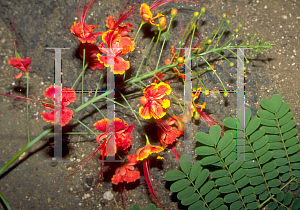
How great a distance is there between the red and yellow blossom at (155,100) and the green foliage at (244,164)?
0.87 ft

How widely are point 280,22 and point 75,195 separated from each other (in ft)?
4.90

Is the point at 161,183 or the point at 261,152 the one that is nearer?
the point at 261,152

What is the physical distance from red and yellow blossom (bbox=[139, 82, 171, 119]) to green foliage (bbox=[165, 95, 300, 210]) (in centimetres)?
26

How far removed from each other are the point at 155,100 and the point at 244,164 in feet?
1.92

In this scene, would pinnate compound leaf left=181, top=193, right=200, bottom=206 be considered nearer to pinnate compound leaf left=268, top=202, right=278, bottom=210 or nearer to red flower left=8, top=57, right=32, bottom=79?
pinnate compound leaf left=268, top=202, right=278, bottom=210

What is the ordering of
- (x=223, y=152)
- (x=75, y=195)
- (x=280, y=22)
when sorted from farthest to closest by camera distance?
(x=280, y=22) < (x=75, y=195) < (x=223, y=152)

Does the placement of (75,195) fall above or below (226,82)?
below

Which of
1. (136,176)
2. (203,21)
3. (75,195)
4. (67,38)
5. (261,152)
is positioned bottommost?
(75,195)

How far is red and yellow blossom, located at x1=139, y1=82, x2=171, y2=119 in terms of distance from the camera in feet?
3.11

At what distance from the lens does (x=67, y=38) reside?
1360 millimetres

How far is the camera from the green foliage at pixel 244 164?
1.15 m

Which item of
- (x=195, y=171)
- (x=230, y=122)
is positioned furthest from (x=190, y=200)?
(x=230, y=122)

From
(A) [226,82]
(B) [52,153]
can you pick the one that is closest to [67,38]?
(B) [52,153]

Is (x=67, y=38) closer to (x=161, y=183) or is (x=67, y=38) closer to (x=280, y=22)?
(x=161, y=183)
